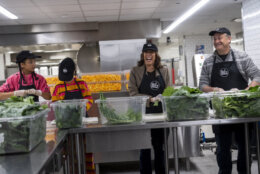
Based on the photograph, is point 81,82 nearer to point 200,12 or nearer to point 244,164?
point 244,164

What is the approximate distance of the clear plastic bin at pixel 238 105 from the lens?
95.7 inches

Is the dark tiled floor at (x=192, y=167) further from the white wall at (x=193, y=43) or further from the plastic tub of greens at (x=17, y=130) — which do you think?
the white wall at (x=193, y=43)

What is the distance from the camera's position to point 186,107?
2.46 m

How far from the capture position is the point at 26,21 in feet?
26.8

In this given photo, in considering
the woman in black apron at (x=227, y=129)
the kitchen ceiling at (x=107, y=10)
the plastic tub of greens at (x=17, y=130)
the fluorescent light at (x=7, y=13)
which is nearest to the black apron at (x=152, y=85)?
the woman in black apron at (x=227, y=129)

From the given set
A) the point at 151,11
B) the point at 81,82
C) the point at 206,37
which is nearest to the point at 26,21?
the point at 151,11

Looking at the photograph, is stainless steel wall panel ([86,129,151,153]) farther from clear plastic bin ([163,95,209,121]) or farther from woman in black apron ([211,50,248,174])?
woman in black apron ([211,50,248,174])

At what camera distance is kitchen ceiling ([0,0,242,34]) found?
21.3ft

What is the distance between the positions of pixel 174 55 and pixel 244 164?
14632mm

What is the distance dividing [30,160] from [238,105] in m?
1.63

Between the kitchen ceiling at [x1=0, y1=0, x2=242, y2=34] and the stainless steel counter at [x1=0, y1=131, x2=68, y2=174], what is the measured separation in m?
4.95

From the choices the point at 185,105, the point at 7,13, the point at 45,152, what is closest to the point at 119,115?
the point at 185,105

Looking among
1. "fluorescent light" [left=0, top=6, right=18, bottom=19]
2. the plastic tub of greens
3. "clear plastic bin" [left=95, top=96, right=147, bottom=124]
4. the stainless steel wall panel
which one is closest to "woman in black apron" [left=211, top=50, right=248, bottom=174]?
the stainless steel wall panel

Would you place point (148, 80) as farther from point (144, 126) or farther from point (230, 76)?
point (144, 126)
